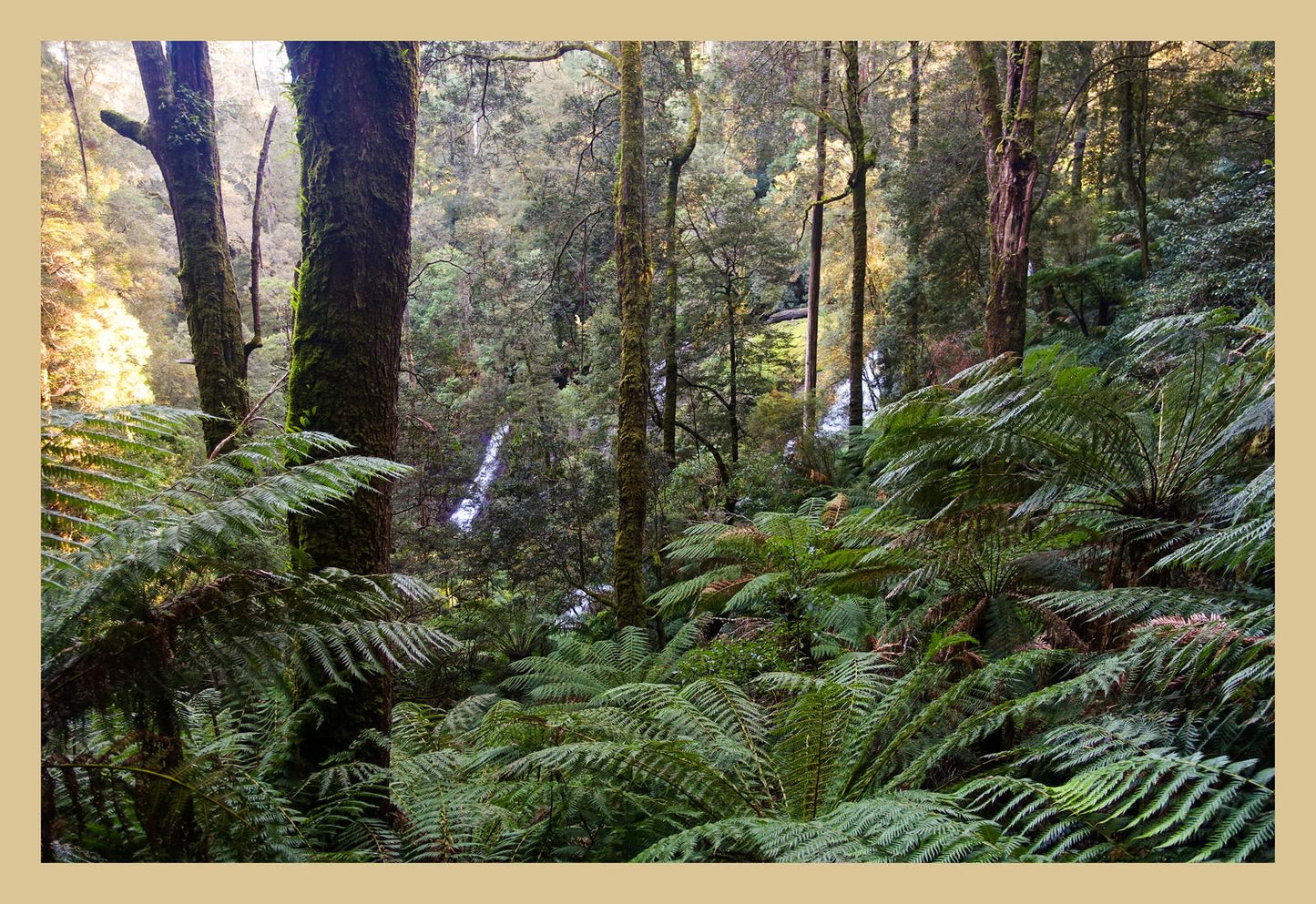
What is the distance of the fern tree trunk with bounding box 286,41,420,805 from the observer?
2.17m

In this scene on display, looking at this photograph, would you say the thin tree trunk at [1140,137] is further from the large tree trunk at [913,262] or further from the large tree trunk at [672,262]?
the large tree trunk at [672,262]

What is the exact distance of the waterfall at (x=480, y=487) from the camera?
8.59 meters

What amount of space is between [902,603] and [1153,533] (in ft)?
5.01

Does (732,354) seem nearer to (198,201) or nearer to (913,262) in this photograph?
(913,262)

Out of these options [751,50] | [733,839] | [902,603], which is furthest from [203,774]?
[751,50]

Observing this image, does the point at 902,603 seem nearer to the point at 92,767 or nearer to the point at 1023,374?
the point at 1023,374

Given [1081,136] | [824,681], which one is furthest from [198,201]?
[1081,136]

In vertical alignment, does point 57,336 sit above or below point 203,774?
above

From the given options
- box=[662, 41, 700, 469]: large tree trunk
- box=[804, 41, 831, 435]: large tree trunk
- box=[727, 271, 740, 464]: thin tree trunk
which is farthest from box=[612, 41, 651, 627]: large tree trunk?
box=[804, 41, 831, 435]: large tree trunk

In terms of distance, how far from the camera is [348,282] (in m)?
2.21

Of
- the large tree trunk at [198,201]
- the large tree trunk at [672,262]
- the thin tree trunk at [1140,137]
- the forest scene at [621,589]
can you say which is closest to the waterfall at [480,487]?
the forest scene at [621,589]

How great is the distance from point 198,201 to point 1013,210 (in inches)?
231

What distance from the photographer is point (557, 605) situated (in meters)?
7.86

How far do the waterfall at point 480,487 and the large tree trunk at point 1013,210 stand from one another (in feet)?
18.7
